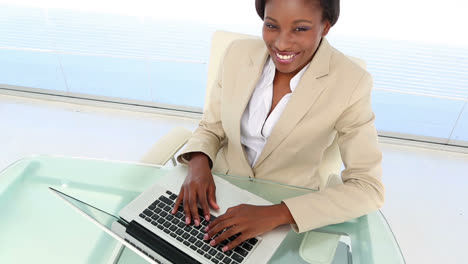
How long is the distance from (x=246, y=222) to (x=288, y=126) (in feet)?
1.38

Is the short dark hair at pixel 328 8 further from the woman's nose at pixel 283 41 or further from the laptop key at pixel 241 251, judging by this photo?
the laptop key at pixel 241 251

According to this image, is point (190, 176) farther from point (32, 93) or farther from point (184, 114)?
point (32, 93)

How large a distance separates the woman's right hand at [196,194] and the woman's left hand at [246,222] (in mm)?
67

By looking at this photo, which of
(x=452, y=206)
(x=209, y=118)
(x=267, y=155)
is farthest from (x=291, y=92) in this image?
(x=452, y=206)

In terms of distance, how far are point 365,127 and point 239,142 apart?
50cm

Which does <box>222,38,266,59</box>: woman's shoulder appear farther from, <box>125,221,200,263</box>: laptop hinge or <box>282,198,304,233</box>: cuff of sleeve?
<box>125,221,200,263</box>: laptop hinge

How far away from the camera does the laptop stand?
2.91 feet

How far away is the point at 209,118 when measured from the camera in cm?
145

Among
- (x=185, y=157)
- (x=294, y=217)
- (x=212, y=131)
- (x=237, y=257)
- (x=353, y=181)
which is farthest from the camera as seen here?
(x=212, y=131)

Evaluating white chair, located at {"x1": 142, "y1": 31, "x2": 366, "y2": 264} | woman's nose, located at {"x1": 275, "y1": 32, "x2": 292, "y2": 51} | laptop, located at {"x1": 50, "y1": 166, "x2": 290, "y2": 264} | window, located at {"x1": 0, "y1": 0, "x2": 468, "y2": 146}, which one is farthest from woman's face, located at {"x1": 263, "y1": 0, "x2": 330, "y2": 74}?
window, located at {"x1": 0, "y1": 0, "x2": 468, "y2": 146}

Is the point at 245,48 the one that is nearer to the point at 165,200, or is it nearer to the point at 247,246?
the point at 165,200

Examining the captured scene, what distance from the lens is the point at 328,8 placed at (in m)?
0.98

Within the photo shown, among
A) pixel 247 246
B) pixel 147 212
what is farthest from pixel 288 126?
pixel 147 212

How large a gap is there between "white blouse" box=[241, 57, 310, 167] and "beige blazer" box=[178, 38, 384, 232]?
5 centimetres
